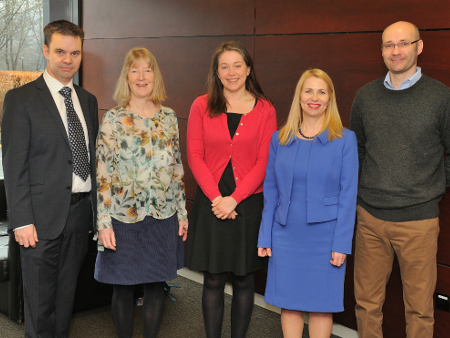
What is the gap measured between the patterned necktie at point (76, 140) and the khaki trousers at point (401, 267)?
1.59m

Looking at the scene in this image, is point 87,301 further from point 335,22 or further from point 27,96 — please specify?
point 335,22

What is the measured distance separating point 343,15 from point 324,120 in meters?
0.99

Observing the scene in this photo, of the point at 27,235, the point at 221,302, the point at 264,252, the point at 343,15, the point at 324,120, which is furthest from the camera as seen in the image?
the point at 343,15

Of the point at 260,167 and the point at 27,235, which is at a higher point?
the point at 260,167

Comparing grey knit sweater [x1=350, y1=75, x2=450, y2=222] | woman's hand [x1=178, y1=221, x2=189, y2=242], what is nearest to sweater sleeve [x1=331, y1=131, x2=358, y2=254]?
grey knit sweater [x1=350, y1=75, x2=450, y2=222]

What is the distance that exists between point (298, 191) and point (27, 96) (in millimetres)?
1507

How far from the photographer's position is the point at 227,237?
2.76m

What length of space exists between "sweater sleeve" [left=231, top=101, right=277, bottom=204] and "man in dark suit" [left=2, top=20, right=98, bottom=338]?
2.68 ft

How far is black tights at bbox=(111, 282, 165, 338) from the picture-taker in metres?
2.73

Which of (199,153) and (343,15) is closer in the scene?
(199,153)

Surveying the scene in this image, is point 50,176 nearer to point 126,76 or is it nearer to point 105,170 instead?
point 105,170

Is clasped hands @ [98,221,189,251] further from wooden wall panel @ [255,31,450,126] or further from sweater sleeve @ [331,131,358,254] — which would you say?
wooden wall panel @ [255,31,450,126]

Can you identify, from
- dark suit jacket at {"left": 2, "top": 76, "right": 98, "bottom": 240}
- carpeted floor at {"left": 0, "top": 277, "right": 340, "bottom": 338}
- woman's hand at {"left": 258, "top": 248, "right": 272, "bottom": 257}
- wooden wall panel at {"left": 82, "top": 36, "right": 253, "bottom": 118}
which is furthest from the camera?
wooden wall panel at {"left": 82, "top": 36, "right": 253, "bottom": 118}

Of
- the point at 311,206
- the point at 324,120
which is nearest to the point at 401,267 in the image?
the point at 311,206
